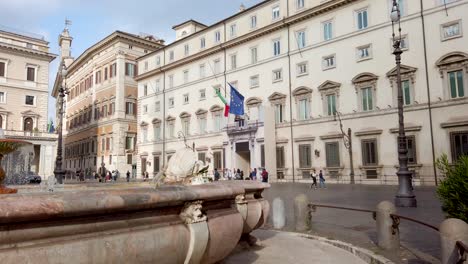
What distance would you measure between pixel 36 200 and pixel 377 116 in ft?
87.9

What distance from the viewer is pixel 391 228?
20.7 ft

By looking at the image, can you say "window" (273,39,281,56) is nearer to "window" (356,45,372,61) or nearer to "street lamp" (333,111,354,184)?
"window" (356,45,372,61)

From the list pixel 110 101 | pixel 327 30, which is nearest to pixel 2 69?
pixel 110 101

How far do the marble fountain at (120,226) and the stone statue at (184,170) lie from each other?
108 cm

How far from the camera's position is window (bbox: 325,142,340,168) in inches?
1120

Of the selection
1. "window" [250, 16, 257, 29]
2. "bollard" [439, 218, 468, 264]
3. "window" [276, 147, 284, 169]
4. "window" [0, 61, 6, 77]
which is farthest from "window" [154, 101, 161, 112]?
"bollard" [439, 218, 468, 264]

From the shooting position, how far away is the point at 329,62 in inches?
1182

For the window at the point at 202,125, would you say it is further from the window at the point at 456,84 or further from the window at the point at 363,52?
the window at the point at 456,84

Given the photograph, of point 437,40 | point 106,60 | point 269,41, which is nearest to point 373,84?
point 437,40

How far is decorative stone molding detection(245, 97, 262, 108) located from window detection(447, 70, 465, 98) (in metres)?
16.0

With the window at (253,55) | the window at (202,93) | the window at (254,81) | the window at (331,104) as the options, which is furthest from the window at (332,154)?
the window at (202,93)

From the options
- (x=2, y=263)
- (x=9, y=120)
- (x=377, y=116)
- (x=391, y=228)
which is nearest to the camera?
(x=2, y=263)

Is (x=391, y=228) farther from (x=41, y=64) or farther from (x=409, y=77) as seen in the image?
(x=41, y=64)

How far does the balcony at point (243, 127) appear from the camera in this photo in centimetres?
3347
